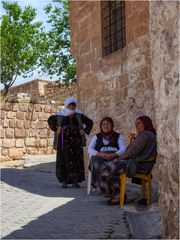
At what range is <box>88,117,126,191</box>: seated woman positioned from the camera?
6.46 meters

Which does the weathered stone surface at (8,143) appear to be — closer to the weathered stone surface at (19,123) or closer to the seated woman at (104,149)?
the weathered stone surface at (19,123)

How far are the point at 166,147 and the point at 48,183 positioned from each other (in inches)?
205

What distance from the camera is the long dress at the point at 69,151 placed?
784 cm

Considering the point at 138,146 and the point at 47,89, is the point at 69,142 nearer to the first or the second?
the point at 138,146

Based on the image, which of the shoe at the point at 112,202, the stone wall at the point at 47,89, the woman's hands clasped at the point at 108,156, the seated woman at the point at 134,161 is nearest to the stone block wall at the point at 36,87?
the stone wall at the point at 47,89

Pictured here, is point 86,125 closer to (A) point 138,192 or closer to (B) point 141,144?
(A) point 138,192

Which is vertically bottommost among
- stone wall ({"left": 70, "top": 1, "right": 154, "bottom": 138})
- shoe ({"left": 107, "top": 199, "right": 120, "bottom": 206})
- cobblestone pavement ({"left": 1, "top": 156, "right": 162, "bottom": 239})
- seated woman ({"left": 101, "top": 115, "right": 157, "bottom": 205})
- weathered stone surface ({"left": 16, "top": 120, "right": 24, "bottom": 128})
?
cobblestone pavement ({"left": 1, "top": 156, "right": 162, "bottom": 239})

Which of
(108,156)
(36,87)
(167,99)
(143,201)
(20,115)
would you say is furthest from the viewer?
(36,87)

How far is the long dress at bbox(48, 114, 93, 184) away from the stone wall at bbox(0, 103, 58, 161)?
248 inches

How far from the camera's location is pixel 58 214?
521 cm

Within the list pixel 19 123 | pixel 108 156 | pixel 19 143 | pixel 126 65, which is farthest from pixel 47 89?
pixel 108 156

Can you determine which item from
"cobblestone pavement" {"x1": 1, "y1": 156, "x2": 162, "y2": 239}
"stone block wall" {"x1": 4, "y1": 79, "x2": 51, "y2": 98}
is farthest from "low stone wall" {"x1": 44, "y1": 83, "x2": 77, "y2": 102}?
"cobblestone pavement" {"x1": 1, "y1": 156, "x2": 162, "y2": 239}

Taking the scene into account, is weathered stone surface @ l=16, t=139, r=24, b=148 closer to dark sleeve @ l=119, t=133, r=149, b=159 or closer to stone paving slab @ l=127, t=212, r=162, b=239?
dark sleeve @ l=119, t=133, r=149, b=159

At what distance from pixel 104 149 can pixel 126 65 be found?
7.35ft
